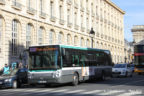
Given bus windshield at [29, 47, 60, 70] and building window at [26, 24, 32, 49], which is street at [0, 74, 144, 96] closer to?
bus windshield at [29, 47, 60, 70]

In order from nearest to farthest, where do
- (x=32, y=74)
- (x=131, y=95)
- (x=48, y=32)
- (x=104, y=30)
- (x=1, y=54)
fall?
(x=131, y=95), (x=32, y=74), (x=1, y=54), (x=48, y=32), (x=104, y=30)

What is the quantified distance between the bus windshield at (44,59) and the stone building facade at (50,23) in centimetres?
630

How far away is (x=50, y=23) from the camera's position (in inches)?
1542

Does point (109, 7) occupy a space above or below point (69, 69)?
above

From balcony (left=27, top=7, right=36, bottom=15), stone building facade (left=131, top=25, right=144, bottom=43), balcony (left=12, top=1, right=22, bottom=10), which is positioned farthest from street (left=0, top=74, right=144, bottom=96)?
stone building facade (left=131, top=25, right=144, bottom=43)

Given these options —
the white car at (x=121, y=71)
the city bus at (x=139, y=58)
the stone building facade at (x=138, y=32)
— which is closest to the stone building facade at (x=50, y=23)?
the white car at (x=121, y=71)

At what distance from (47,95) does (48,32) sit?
955 inches

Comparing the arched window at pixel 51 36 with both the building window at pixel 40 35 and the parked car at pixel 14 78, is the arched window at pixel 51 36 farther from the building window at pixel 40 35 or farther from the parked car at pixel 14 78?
the parked car at pixel 14 78

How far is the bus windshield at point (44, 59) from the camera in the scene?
63.6 feet

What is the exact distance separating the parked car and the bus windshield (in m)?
1.55

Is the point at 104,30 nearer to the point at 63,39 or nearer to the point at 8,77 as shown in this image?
the point at 63,39

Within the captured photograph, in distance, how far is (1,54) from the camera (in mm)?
29266

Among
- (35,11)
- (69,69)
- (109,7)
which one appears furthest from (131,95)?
(109,7)

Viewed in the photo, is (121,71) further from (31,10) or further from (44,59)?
(44,59)
